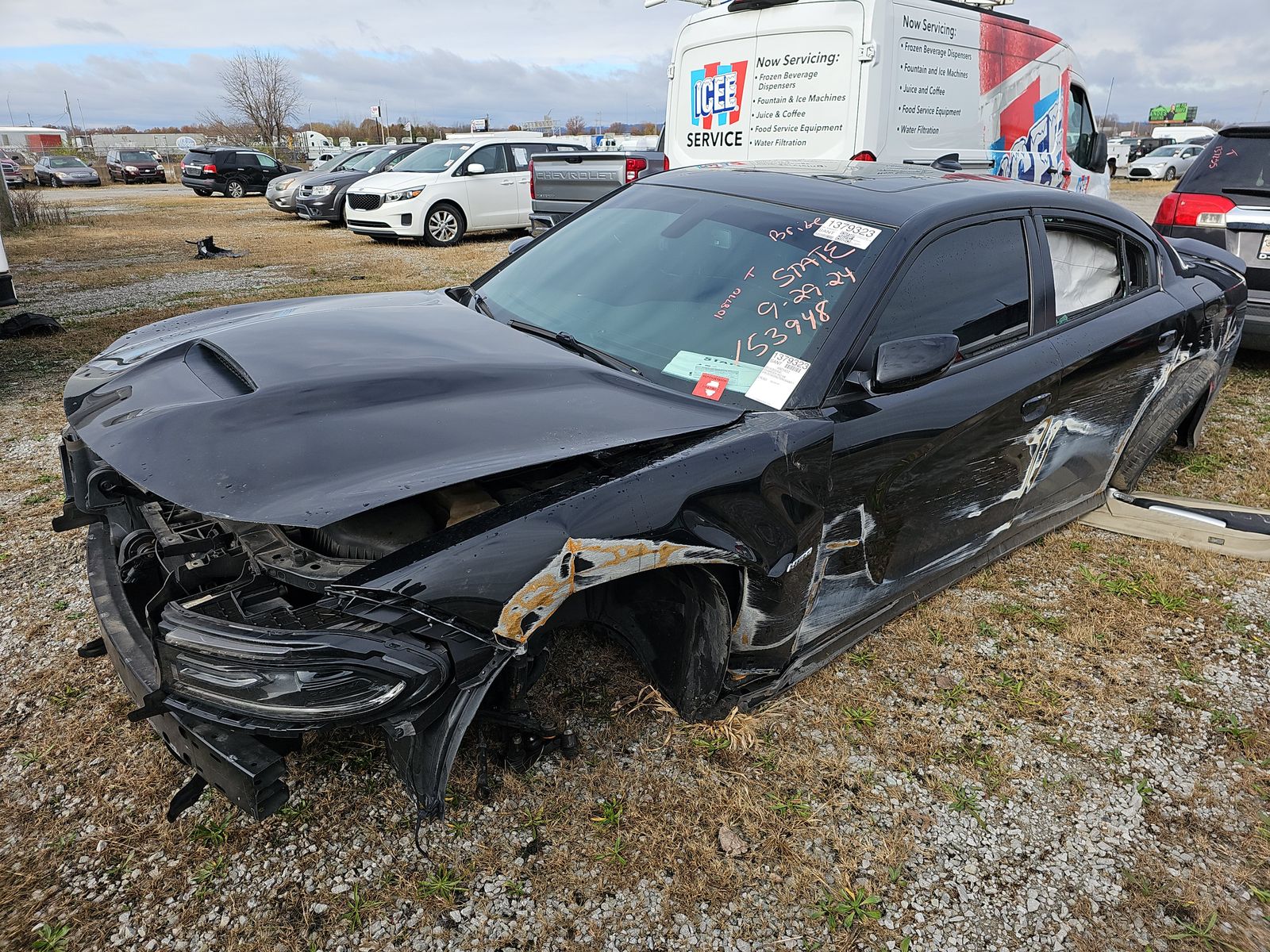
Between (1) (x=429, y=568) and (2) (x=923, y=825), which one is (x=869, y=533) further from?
(1) (x=429, y=568)

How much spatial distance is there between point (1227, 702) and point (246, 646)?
3.04 metres

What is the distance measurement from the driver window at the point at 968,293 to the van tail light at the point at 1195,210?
14.0 feet

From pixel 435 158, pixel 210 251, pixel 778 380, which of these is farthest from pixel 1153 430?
pixel 210 251

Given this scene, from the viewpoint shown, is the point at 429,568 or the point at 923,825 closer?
the point at 429,568

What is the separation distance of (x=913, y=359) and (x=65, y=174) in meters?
37.8

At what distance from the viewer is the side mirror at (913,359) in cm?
225

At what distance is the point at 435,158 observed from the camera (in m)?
13.3

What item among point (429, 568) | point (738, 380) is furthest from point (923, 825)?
point (429, 568)

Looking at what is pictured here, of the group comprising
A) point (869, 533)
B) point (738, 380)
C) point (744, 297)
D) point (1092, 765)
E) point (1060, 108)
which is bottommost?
point (1092, 765)

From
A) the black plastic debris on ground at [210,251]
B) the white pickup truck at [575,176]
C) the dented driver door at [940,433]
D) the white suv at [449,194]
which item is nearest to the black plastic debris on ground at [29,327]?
the white pickup truck at [575,176]

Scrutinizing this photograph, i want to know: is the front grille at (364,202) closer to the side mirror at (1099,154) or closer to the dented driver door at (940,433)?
the side mirror at (1099,154)

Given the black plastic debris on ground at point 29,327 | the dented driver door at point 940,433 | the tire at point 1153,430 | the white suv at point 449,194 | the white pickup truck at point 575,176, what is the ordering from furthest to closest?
the white suv at point 449,194, the white pickup truck at point 575,176, the black plastic debris on ground at point 29,327, the tire at point 1153,430, the dented driver door at point 940,433

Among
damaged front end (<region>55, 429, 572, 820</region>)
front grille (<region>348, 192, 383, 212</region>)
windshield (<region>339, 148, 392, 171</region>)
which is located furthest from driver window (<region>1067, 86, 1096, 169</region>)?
windshield (<region>339, 148, 392, 171</region>)

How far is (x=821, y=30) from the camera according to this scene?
6.06 metres
